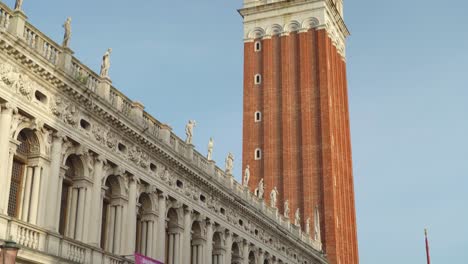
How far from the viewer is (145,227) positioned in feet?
104

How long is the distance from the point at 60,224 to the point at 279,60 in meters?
45.0

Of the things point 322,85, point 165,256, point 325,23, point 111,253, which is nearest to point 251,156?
point 322,85

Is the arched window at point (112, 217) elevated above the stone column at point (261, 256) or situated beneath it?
situated beneath

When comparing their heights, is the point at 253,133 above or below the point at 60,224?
above

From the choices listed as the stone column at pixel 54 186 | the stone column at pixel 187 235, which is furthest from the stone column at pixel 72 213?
the stone column at pixel 187 235

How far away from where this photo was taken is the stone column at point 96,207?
88.6ft

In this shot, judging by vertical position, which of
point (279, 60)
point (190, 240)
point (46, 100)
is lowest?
point (190, 240)

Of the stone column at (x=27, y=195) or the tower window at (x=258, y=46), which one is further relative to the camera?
the tower window at (x=258, y=46)

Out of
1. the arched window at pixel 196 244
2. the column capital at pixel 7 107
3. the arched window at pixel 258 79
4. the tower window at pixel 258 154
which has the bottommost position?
the arched window at pixel 196 244

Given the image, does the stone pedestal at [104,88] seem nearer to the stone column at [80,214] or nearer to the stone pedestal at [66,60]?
the stone pedestal at [66,60]

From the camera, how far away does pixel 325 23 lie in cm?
6775

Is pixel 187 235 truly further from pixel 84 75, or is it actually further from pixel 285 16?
pixel 285 16

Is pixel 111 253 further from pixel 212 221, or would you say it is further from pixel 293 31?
pixel 293 31

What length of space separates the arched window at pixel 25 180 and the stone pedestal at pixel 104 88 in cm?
456
